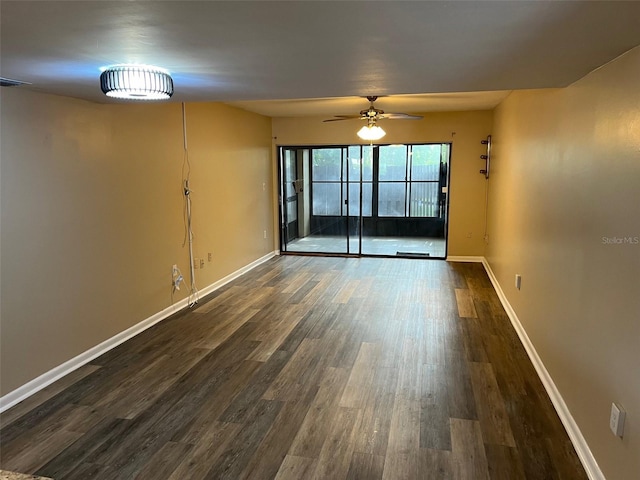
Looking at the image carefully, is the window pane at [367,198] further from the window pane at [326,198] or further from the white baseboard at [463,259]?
the white baseboard at [463,259]

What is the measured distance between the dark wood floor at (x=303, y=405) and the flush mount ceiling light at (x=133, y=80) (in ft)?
6.36

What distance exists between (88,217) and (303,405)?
87.8 inches

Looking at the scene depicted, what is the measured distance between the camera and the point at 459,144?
23.1 feet

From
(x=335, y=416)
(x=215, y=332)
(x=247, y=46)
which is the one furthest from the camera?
(x=215, y=332)

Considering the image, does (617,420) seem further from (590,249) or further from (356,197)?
(356,197)

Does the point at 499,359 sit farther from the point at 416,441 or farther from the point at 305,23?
the point at 305,23

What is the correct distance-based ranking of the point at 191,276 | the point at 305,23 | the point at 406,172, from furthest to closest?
the point at 406,172 → the point at 191,276 → the point at 305,23

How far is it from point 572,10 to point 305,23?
35.6 inches

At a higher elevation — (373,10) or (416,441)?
(373,10)

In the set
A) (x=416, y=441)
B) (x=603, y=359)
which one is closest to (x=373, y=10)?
(x=603, y=359)

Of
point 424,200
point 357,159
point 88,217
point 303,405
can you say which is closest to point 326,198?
point 357,159

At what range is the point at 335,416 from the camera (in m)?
2.71

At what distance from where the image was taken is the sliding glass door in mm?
7770

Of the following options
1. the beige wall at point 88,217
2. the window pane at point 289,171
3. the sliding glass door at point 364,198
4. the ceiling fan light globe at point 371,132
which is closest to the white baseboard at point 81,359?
the beige wall at point 88,217
